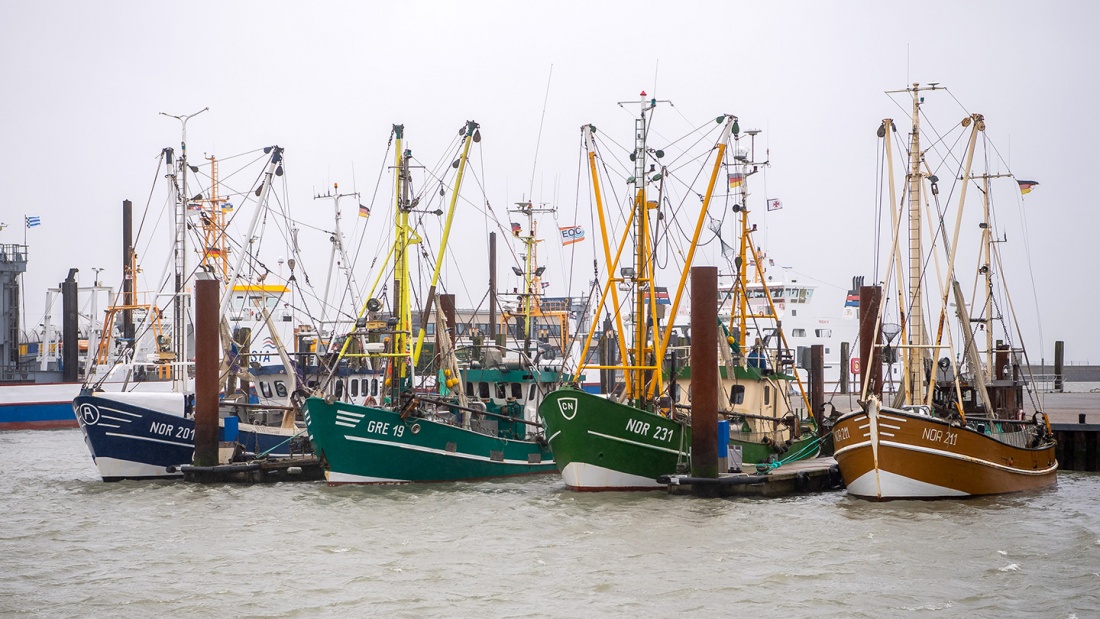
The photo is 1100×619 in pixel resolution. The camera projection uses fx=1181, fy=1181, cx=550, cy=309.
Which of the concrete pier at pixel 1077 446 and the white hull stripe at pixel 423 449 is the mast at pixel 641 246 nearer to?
the white hull stripe at pixel 423 449

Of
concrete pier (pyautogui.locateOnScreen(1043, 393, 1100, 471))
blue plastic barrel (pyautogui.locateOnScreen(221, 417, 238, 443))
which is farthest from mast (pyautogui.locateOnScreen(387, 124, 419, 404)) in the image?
concrete pier (pyautogui.locateOnScreen(1043, 393, 1100, 471))

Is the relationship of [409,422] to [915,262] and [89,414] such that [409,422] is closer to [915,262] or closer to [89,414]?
[89,414]

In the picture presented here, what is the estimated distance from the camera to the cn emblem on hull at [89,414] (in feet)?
88.3

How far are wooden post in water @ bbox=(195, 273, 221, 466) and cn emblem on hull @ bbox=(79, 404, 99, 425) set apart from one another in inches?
101

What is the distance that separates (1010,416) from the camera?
27594 millimetres

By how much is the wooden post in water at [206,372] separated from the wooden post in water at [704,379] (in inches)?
424

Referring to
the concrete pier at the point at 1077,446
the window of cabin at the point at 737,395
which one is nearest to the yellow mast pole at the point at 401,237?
the window of cabin at the point at 737,395

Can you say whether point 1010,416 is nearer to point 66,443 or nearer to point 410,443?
point 410,443

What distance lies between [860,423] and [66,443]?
95.4 feet

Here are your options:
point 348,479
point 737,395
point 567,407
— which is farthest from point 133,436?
point 737,395

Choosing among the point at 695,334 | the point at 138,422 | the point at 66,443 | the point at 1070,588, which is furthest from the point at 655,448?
the point at 66,443

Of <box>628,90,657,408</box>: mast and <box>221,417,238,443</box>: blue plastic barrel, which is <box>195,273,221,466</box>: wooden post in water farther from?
<box>628,90,657,408</box>: mast

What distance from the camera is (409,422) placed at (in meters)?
26.4

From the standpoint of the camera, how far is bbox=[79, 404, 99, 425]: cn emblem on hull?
2692cm
